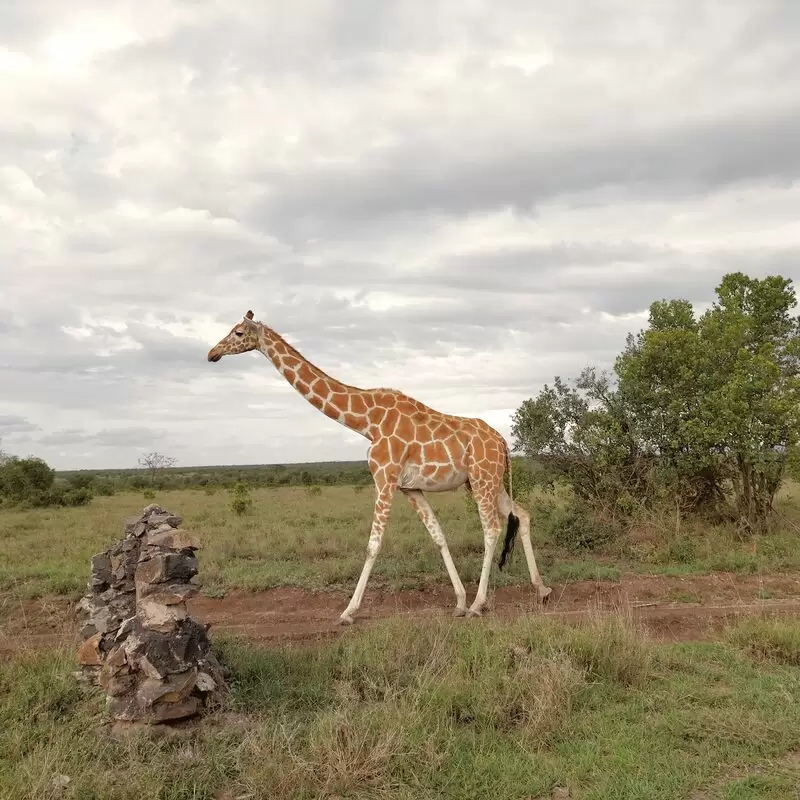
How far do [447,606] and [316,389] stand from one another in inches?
140

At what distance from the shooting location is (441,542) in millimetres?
9477

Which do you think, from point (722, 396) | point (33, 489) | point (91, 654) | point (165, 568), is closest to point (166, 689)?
point (165, 568)

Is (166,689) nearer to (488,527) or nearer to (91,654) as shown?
(91,654)

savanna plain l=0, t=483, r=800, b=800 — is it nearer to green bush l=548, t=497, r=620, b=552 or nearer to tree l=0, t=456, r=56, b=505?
green bush l=548, t=497, r=620, b=552

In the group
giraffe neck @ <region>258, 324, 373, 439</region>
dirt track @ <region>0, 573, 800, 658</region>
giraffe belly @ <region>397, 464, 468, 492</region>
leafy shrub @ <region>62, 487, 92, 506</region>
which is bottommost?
dirt track @ <region>0, 573, 800, 658</region>

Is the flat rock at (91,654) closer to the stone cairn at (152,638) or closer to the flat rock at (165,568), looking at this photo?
the stone cairn at (152,638)

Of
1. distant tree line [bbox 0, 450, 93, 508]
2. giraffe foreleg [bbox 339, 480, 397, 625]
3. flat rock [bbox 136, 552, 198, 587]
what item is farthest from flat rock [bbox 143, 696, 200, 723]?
distant tree line [bbox 0, 450, 93, 508]

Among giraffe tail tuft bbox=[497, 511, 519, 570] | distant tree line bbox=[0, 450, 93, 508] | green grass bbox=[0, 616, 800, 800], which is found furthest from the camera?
distant tree line bbox=[0, 450, 93, 508]

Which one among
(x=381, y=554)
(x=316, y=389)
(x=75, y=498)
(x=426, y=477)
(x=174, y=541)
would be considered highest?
(x=316, y=389)

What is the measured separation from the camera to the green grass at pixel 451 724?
Answer: 438 cm

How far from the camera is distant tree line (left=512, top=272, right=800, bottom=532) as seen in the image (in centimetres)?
1299

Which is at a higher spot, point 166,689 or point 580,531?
point 580,531

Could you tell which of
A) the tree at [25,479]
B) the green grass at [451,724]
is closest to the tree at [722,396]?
the green grass at [451,724]

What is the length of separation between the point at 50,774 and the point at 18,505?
24742mm
